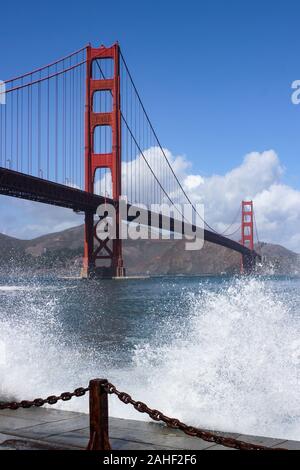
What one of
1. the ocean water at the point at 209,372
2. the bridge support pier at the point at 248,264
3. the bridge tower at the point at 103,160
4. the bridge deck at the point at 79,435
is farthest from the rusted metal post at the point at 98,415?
the bridge support pier at the point at 248,264

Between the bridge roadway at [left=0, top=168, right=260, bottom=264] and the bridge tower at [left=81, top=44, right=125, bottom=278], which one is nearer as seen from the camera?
the bridge roadway at [left=0, top=168, right=260, bottom=264]

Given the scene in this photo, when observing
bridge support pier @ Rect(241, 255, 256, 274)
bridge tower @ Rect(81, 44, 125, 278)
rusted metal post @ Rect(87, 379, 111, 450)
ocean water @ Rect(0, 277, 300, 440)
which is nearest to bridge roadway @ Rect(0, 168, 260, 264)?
bridge tower @ Rect(81, 44, 125, 278)

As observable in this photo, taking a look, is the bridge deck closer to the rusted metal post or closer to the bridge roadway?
the rusted metal post

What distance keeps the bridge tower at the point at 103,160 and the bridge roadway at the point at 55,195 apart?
2.55 meters

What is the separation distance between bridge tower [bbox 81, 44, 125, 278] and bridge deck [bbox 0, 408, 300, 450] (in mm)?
42929

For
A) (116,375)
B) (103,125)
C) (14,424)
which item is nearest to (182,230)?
(103,125)

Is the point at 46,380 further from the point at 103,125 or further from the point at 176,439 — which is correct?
the point at 103,125

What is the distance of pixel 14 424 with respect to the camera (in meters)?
4.78

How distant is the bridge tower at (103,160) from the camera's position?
50.7 meters

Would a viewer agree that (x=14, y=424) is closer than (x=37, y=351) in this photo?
Yes

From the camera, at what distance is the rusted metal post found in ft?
12.5

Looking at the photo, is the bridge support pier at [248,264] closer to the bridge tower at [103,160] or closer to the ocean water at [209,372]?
the bridge tower at [103,160]

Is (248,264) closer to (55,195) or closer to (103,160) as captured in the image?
(103,160)
